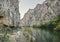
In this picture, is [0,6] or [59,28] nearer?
[0,6]

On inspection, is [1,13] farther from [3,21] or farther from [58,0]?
[58,0]

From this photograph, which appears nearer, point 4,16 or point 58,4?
point 4,16

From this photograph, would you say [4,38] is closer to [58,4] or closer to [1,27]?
[1,27]

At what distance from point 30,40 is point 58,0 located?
544 ft

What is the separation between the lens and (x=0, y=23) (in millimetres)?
25797

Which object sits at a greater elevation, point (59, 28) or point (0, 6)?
point (0, 6)

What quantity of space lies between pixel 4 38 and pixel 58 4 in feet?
587

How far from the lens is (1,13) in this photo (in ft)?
89.4

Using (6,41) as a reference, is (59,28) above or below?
below

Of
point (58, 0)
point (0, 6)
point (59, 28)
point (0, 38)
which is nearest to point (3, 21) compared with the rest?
point (0, 6)

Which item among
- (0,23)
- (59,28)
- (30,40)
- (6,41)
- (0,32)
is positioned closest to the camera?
(6,41)

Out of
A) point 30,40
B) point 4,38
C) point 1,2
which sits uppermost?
point 1,2

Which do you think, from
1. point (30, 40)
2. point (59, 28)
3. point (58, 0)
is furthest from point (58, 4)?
point (30, 40)

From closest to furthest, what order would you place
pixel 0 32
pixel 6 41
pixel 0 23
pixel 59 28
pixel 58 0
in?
pixel 6 41, pixel 0 23, pixel 0 32, pixel 59 28, pixel 58 0
